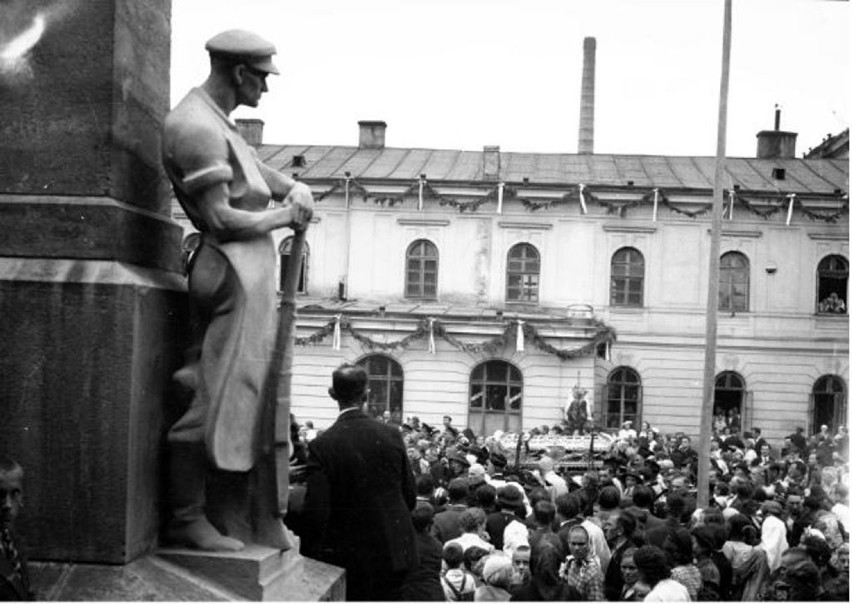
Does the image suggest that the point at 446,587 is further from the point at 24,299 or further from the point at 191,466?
the point at 24,299

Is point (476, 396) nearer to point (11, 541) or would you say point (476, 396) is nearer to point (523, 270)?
point (523, 270)

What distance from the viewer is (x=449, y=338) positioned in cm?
3238

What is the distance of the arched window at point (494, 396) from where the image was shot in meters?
32.8

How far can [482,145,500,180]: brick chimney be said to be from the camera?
35.3 m

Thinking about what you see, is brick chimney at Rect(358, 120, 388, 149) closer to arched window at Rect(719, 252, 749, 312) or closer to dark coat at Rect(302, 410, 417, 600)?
arched window at Rect(719, 252, 749, 312)

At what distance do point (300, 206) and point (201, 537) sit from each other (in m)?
1.16

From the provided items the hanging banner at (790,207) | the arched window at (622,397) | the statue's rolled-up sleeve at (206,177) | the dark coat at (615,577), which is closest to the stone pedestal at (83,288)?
the statue's rolled-up sleeve at (206,177)

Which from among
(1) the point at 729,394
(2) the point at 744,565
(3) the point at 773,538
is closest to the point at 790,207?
(1) the point at 729,394

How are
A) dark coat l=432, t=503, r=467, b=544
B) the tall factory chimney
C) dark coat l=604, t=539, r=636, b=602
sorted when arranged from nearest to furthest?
dark coat l=604, t=539, r=636, b=602, dark coat l=432, t=503, r=467, b=544, the tall factory chimney

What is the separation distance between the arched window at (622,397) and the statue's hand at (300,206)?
3105 centimetres

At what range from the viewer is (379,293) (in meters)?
34.4

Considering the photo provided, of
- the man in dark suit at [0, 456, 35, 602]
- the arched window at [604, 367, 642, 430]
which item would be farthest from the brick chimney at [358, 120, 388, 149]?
the man in dark suit at [0, 456, 35, 602]

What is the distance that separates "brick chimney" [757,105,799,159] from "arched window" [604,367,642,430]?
1091cm

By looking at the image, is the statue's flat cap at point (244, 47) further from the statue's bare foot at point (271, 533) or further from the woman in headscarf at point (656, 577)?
the woman in headscarf at point (656, 577)
